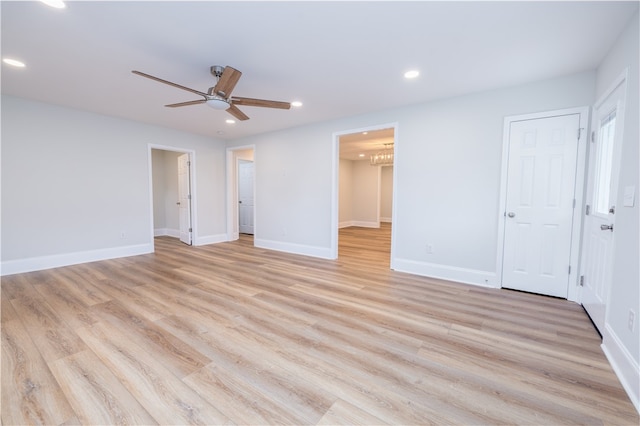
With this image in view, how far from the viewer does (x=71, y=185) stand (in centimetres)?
436

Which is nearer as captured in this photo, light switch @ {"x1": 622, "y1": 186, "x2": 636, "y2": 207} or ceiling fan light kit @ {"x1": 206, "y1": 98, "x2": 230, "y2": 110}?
light switch @ {"x1": 622, "y1": 186, "x2": 636, "y2": 207}

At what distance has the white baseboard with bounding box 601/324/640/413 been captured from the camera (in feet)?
5.10

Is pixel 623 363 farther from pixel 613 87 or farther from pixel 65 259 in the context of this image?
pixel 65 259

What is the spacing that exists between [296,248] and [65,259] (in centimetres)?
376

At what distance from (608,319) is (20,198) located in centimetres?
689

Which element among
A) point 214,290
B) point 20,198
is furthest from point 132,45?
point 20,198

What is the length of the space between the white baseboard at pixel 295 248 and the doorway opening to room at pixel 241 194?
2.16 feet

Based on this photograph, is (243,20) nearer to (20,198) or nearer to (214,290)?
(214,290)

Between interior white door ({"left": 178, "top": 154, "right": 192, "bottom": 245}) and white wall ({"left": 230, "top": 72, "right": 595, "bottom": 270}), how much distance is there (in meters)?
3.10

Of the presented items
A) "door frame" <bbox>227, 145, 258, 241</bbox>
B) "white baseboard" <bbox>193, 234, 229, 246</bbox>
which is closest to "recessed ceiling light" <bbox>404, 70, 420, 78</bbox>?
"door frame" <bbox>227, 145, 258, 241</bbox>

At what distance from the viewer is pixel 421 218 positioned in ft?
13.1

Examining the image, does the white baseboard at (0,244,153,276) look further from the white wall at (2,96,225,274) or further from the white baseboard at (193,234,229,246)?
the white baseboard at (193,234,229,246)

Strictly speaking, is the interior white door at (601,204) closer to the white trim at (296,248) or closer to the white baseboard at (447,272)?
the white baseboard at (447,272)

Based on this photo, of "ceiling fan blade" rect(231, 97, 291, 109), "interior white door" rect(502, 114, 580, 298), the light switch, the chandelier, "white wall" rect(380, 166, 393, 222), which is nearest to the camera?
the light switch
